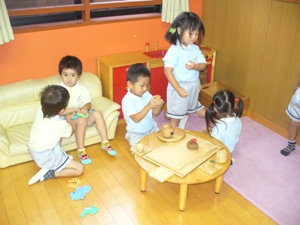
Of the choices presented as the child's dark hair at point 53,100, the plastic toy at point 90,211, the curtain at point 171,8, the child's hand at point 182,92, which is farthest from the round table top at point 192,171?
the curtain at point 171,8

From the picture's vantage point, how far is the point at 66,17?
3.82 metres

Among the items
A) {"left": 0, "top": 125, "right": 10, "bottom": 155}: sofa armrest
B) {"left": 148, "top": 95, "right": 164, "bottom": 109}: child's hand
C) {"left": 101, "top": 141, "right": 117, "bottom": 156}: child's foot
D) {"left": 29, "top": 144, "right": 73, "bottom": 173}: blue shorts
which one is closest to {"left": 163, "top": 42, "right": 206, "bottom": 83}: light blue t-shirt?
{"left": 148, "top": 95, "right": 164, "bottom": 109}: child's hand

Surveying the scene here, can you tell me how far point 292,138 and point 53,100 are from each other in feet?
7.81

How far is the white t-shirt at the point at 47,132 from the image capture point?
2727 millimetres

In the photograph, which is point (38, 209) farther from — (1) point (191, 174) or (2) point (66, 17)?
(2) point (66, 17)

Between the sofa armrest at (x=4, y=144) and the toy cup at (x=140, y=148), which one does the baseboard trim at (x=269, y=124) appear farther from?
the sofa armrest at (x=4, y=144)

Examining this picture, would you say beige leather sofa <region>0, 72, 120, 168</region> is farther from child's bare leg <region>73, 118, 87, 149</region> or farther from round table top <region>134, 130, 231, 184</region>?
round table top <region>134, 130, 231, 184</region>

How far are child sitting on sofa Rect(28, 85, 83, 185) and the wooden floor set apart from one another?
99 mm

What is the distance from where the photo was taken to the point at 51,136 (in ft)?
9.06

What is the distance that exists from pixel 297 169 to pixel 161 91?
5.97ft

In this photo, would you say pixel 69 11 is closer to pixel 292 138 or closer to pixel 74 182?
pixel 74 182

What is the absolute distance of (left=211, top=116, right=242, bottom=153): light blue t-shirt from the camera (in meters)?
2.84

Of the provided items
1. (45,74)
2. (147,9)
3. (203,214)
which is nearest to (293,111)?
(203,214)

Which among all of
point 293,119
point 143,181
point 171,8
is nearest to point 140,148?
point 143,181
